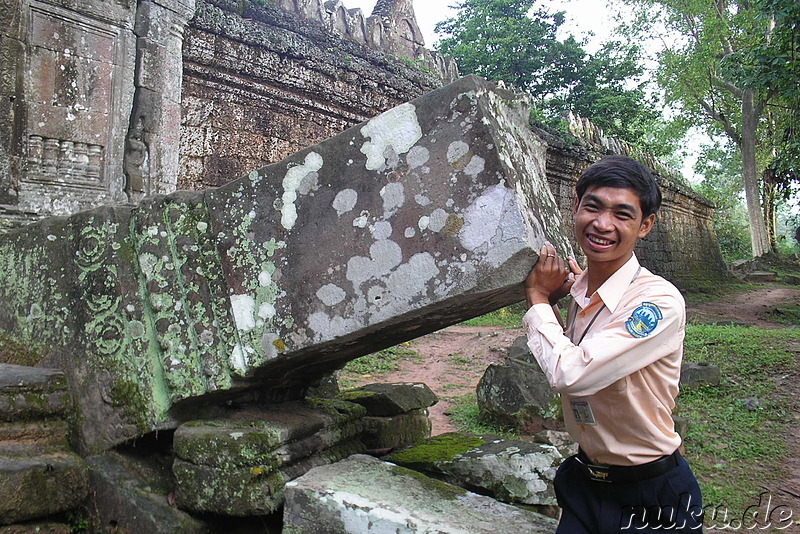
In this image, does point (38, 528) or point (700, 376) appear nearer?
point (38, 528)

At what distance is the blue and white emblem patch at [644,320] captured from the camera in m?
1.44

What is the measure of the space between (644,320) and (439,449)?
4.39ft

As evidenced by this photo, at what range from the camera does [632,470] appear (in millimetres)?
1519

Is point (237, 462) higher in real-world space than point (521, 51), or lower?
lower

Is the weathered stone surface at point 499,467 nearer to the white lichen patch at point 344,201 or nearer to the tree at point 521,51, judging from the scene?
the white lichen patch at point 344,201

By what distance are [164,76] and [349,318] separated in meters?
4.62

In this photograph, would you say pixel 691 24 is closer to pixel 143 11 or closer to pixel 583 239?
pixel 143 11

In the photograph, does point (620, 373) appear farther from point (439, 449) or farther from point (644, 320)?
point (439, 449)

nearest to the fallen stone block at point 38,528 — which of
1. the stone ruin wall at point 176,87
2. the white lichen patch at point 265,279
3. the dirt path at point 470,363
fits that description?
the white lichen patch at point 265,279

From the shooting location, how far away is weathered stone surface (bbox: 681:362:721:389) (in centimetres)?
521

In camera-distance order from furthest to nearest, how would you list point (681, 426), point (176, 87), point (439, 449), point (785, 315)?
point (785, 315) < point (176, 87) < point (681, 426) < point (439, 449)

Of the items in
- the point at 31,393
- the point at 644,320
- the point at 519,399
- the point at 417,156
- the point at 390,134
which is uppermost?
the point at 390,134

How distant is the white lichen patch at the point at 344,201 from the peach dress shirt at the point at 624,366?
2.49 feet

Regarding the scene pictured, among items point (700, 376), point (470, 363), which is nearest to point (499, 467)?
point (700, 376)
